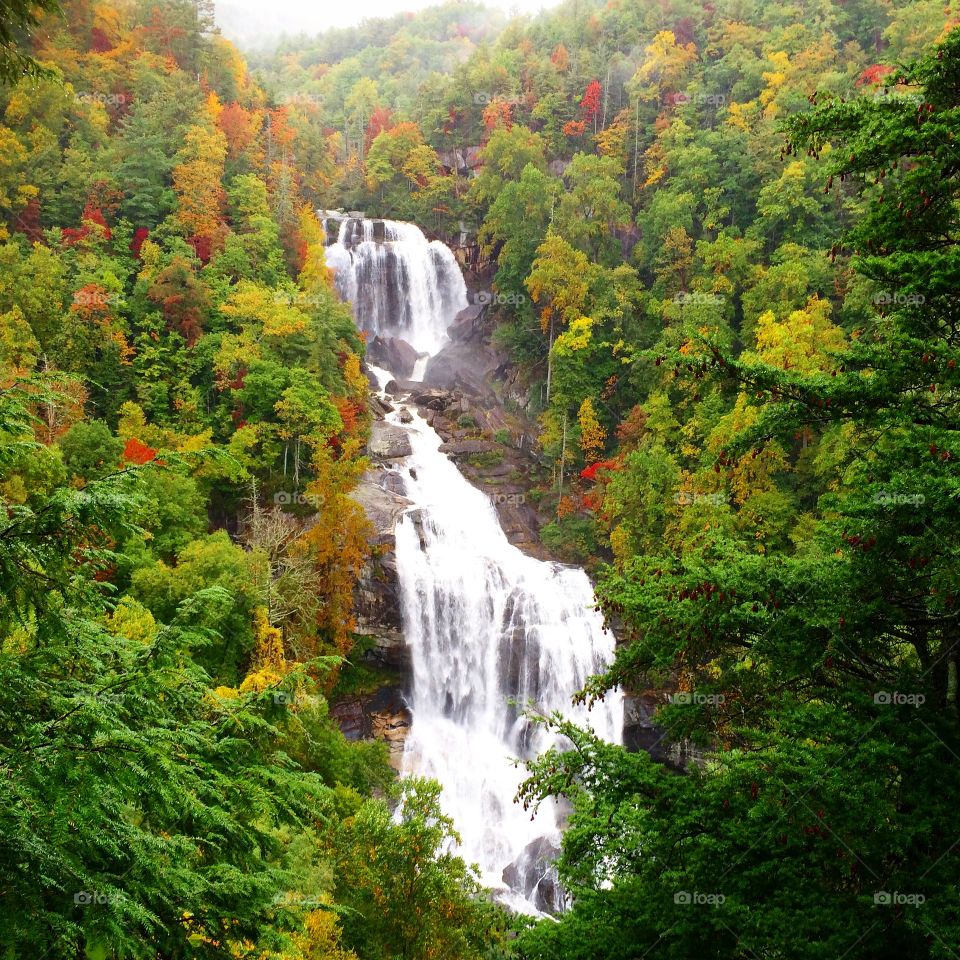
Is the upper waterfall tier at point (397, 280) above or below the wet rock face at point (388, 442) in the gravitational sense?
above

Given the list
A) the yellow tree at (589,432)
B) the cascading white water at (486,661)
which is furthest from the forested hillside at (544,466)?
the cascading white water at (486,661)

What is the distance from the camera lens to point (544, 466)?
33750 millimetres

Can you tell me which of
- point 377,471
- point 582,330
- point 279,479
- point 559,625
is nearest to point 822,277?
point 582,330

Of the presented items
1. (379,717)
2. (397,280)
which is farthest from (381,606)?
(397,280)

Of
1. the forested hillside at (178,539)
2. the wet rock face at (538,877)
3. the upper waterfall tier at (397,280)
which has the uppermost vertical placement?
the upper waterfall tier at (397,280)

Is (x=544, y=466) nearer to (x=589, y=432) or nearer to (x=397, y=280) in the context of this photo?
(x=589, y=432)

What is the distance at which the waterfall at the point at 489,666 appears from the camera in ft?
73.5

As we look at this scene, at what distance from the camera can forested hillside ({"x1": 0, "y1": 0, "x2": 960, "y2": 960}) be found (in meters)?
4.65

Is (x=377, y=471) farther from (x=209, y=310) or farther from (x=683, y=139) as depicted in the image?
(x=683, y=139)

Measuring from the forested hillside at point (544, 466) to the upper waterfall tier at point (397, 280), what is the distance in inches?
111

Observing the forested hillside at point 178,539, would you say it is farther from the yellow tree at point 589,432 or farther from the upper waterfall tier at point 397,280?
the yellow tree at point 589,432

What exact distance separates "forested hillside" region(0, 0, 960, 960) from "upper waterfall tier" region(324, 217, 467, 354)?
283cm

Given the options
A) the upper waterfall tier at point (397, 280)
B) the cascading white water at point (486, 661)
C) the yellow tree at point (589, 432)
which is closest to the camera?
the cascading white water at point (486, 661)

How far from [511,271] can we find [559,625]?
766 inches
